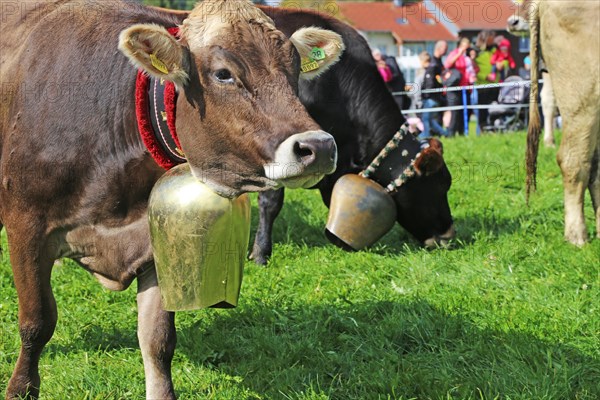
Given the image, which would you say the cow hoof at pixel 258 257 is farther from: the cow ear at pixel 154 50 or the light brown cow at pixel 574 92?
the cow ear at pixel 154 50

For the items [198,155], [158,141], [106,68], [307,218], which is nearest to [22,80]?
[106,68]

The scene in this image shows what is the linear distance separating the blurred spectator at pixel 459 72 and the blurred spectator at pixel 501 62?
743 millimetres

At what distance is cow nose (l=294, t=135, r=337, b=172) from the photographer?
2689 mm

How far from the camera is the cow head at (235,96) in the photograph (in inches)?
111

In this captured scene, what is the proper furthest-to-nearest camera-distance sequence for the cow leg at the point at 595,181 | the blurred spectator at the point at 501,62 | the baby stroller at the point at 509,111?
the baby stroller at the point at 509,111 → the blurred spectator at the point at 501,62 → the cow leg at the point at 595,181

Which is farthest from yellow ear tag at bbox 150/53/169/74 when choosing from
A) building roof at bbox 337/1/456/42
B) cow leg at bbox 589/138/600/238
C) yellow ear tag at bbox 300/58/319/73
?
building roof at bbox 337/1/456/42

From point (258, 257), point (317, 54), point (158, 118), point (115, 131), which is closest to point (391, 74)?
point (258, 257)

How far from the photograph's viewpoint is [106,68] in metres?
3.53

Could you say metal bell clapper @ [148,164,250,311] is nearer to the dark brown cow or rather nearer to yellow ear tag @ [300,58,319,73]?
yellow ear tag @ [300,58,319,73]

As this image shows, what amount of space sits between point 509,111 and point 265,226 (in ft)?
36.0

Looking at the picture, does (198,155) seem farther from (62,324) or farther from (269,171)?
(62,324)

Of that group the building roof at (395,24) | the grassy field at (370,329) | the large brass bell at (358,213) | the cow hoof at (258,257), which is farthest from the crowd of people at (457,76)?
the building roof at (395,24)

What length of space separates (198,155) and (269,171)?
384mm

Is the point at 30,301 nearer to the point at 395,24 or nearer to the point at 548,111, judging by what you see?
the point at 548,111
